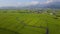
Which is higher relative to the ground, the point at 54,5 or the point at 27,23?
the point at 54,5

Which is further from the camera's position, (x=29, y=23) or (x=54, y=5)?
(x=54, y=5)

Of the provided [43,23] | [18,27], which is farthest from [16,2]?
[43,23]

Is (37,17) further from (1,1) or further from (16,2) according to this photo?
(1,1)

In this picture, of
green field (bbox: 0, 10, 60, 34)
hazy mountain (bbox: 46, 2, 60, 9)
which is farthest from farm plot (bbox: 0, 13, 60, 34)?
hazy mountain (bbox: 46, 2, 60, 9)

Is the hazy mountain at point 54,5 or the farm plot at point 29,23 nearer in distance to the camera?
the farm plot at point 29,23

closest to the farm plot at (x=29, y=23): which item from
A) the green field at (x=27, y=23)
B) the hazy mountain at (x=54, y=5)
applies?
the green field at (x=27, y=23)

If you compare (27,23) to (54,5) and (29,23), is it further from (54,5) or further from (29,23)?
(54,5)

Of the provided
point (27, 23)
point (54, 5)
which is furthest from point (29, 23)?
point (54, 5)

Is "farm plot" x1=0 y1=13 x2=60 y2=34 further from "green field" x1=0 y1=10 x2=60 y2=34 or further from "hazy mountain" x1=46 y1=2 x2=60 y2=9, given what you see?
"hazy mountain" x1=46 y1=2 x2=60 y2=9

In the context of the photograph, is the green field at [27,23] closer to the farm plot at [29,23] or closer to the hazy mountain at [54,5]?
the farm plot at [29,23]
